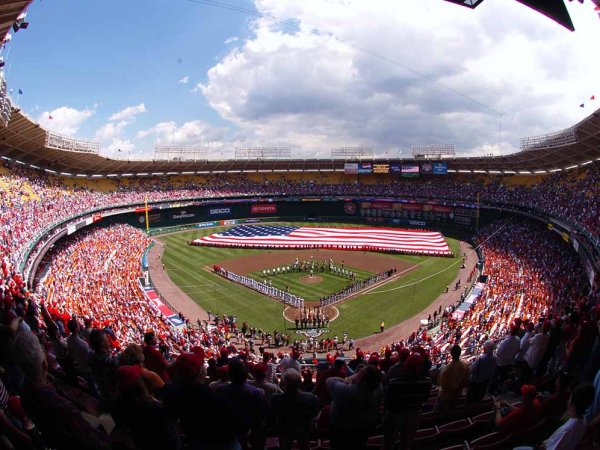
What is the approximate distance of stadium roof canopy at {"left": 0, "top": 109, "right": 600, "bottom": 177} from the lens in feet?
116

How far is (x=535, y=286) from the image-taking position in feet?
83.7

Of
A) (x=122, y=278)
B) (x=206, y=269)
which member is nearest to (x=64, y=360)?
(x=122, y=278)

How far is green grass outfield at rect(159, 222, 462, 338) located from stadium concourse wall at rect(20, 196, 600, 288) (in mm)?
11058

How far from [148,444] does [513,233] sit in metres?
42.6

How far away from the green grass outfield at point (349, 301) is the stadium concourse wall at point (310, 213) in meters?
11.1

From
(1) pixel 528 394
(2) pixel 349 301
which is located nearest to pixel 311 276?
(2) pixel 349 301

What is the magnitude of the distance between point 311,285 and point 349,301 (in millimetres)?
4074

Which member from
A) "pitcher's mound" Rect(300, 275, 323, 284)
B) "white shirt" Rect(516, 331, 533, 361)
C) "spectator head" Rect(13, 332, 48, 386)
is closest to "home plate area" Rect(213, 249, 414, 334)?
"pitcher's mound" Rect(300, 275, 323, 284)

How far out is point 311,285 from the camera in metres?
31.7

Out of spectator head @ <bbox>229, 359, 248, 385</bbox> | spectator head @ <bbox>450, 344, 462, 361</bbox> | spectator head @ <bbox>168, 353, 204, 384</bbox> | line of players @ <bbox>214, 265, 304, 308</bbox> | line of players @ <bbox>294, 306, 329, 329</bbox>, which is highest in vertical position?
spectator head @ <bbox>168, 353, 204, 384</bbox>

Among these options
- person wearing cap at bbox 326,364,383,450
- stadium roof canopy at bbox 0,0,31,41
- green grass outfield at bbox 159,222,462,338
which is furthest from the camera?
green grass outfield at bbox 159,222,462,338

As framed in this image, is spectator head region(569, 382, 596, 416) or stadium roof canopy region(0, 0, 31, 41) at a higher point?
stadium roof canopy region(0, 0, 31, 41)

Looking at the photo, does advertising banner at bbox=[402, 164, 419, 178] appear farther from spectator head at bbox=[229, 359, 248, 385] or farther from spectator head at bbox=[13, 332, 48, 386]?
spectator head at bbox=[13, 332, 48, 386]

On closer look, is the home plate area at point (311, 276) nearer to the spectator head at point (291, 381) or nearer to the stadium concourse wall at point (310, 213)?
the stadium concourse wall at point (310, 213)
